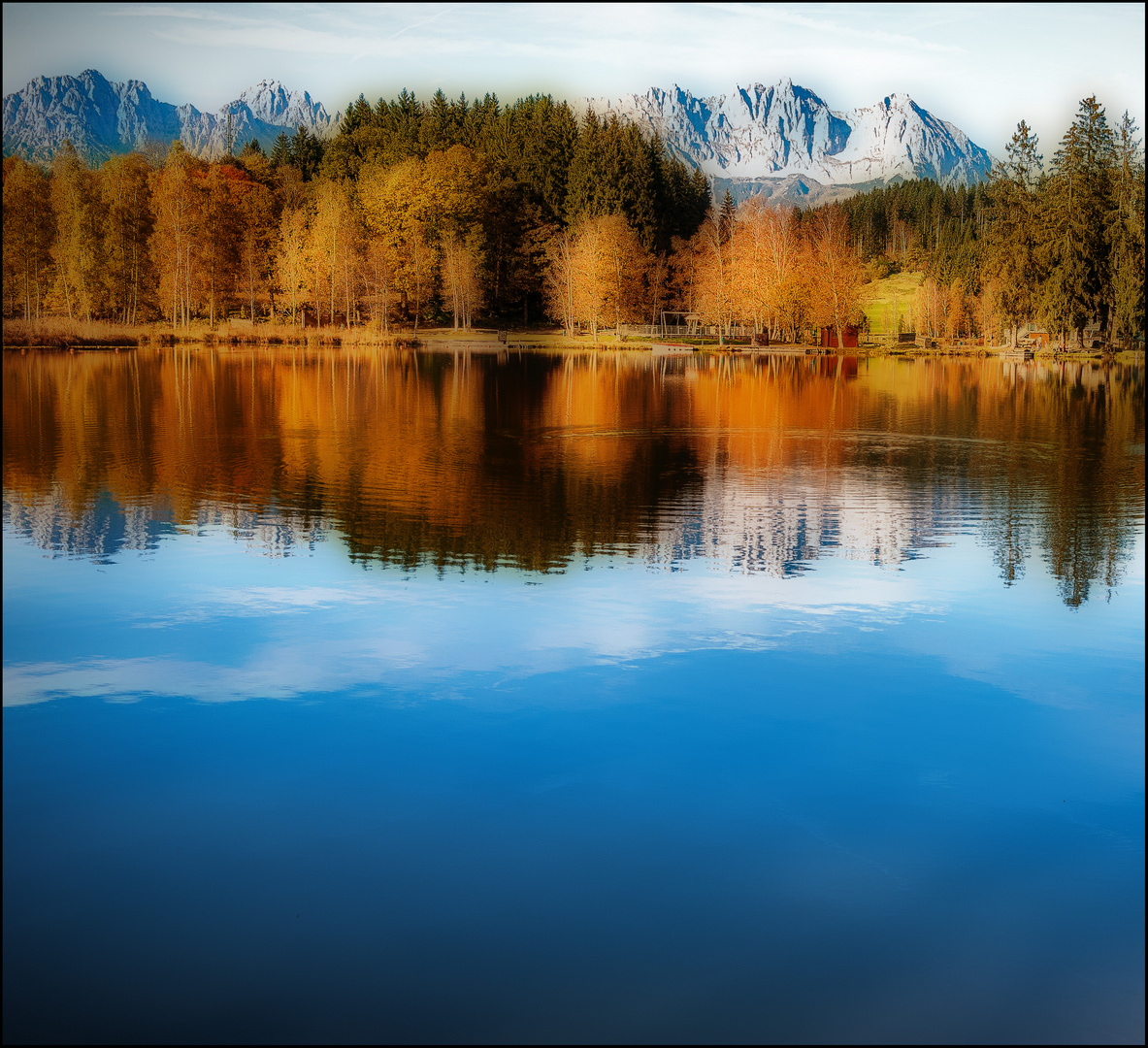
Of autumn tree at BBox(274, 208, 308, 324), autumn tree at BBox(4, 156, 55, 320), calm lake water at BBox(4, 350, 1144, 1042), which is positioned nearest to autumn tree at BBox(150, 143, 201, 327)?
autumn tree at BBox(274, 208, 308, 324)

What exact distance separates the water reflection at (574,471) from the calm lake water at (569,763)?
18 cm

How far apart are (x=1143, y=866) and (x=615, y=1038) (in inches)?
161

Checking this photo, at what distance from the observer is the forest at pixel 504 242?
87188mm

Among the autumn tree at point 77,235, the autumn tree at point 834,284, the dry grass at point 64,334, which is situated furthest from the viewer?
the autumn tree at point 834,284

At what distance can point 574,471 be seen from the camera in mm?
24156

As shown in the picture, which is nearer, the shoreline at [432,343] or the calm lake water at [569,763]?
the calm lake water at [569,763]

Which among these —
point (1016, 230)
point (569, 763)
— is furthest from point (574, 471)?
point (1016, 230)

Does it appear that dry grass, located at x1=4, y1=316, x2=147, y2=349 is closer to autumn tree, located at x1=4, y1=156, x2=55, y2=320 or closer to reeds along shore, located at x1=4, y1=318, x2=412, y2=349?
reeds along shore, located at x1=4, y1=318, x2=412, y2=349

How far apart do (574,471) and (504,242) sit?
9409 cm

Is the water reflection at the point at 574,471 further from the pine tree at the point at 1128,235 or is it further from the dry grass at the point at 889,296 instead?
the dry grass at the point at 889,296

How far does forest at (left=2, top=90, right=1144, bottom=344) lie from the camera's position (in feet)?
286

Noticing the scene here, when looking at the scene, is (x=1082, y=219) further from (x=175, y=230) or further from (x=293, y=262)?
(x=175, y=230)

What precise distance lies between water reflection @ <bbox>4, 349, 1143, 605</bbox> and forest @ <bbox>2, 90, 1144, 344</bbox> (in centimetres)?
4514

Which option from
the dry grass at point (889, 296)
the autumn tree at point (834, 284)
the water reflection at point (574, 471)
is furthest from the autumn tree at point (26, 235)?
the dry grass at point (889, 296)
